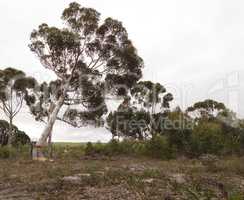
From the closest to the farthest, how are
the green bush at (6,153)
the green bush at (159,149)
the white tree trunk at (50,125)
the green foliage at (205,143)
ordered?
the green bush at (159,149) < the green bush at (6,153) < the green foliage at (205,143) < the white tree trunk at (50,125)

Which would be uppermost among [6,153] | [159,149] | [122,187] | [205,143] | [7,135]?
[7,135]

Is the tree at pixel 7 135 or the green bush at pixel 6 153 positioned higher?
the tree at pixel 7 135

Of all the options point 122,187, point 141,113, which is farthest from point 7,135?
point 122,187

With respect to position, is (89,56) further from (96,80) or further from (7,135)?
(7,135)

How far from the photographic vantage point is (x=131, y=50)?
2147 centimetres

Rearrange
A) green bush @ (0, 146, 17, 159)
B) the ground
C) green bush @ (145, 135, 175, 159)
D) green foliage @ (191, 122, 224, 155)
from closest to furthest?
the ground → green bush @ (145, 135, 175, 159) → green bush @ (0, 146, 17, 159) → green foliage @ (191, 122, 224, 155)

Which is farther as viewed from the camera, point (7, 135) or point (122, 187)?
point (7, 135)

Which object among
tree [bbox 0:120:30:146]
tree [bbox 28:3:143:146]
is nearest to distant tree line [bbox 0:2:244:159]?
tree [bbox 28:3:143:146]

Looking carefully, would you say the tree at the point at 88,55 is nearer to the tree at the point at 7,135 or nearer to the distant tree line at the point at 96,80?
the distant tree line at the point at 96,80

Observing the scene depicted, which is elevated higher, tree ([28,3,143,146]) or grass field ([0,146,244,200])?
tree ([28,3,143,146])

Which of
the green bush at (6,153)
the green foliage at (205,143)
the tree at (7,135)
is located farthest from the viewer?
the tree at (7,135)

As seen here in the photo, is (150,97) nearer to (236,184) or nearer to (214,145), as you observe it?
(214,145)

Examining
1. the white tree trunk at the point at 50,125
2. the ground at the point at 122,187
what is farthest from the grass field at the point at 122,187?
the white tree trunk at the point at 50,125

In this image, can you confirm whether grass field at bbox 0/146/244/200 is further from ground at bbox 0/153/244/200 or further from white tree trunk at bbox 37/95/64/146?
white tree trunk at bbox 37/95/64/146
